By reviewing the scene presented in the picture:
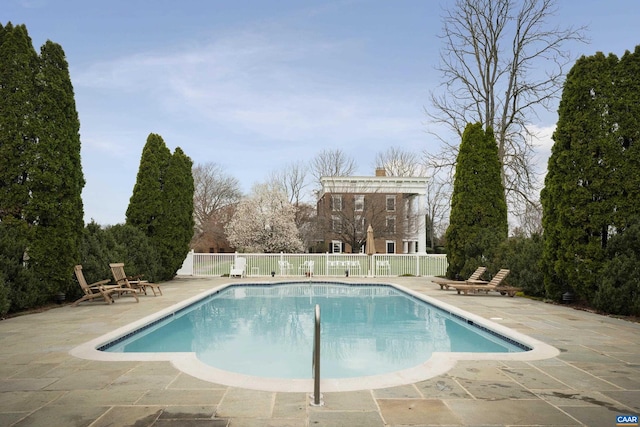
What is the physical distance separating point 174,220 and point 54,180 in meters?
7.50

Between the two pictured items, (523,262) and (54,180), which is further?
(523,262)

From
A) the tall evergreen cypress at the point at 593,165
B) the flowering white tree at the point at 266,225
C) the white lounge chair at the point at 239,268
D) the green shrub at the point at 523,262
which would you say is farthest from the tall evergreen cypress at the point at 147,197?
the flowering white tree at the point at 266,225

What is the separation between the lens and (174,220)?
1739 cm

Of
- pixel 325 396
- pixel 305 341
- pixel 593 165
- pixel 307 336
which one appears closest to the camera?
pixel 325 396

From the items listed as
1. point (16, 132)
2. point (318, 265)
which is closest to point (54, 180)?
point (16, 132)

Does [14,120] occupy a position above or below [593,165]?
above

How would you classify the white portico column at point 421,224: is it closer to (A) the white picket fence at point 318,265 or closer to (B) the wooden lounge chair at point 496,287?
(A) the white picket fence at point 318,265

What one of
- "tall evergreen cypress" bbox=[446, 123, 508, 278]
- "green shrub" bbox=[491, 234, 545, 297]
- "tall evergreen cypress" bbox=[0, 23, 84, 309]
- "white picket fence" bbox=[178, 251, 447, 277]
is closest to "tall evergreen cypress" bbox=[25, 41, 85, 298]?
"tall evergreen cypress" bbox=[0, 23, 84, 309]

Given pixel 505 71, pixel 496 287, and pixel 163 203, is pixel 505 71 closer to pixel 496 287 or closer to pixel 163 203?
pixel 496 287

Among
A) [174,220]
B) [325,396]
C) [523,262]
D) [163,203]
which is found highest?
[163,203]

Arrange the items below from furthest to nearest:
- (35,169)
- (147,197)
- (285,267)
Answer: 1. (285,267)
2. (147,197)
3. (35,169)

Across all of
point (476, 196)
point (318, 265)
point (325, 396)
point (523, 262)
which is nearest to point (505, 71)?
point (476, 196)

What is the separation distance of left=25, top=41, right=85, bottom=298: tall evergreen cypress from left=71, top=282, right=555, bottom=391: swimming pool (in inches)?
117

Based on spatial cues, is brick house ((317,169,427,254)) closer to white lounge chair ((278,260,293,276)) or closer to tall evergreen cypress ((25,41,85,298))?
white lounge chair ((278,260,293,276))
